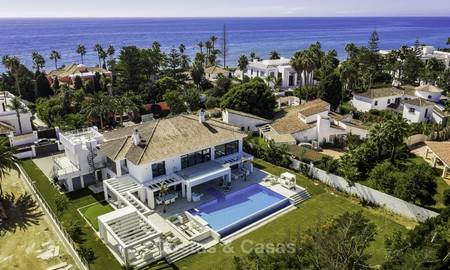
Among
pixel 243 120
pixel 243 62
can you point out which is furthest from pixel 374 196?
pixel 243 62

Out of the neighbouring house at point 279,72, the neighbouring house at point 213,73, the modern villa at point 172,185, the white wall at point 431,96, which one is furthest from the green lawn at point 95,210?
the neighbouring house at point 213,73

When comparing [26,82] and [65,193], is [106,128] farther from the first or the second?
[26,82]

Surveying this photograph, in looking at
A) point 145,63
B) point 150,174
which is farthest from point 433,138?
point 145,63

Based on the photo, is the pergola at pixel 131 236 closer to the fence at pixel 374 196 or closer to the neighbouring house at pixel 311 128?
the fence at pixel 374 196

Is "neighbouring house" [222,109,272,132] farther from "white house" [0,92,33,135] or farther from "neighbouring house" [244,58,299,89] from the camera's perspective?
"neighbouring house" [244,58,299,89]

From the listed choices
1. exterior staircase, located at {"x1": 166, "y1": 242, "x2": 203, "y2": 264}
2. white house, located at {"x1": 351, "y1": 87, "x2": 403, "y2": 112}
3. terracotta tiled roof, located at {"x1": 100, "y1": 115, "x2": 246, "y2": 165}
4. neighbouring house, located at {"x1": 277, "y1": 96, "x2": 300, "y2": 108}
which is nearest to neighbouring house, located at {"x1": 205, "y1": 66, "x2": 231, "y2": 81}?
neighbouring house, located at {"x1": 277, "y1": 96, "x2": 300, "y2": 108}

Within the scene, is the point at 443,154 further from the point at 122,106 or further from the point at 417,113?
the point at 122,106
